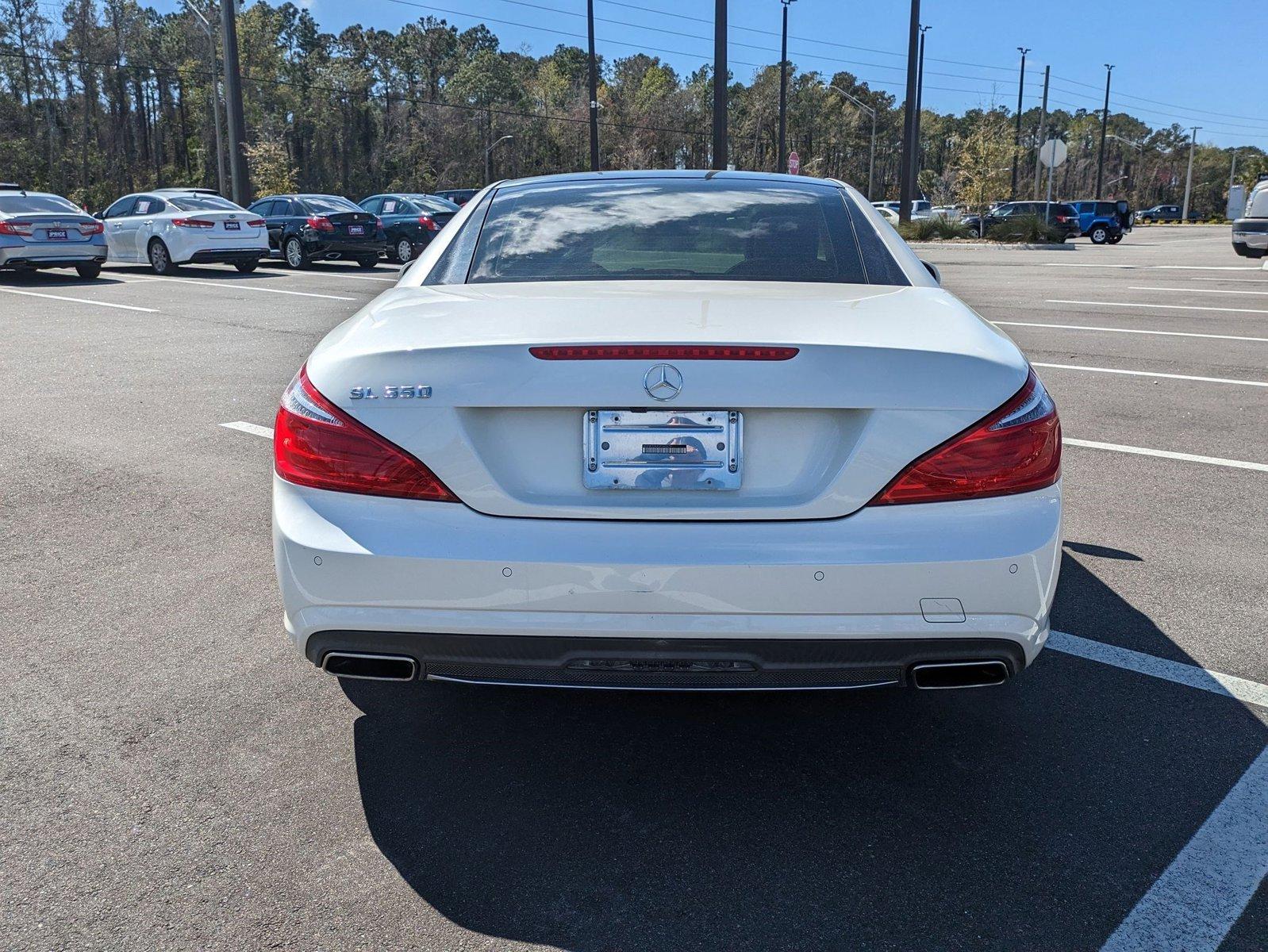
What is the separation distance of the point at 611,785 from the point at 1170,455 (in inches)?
188

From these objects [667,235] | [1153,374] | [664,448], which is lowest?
[1153,374]

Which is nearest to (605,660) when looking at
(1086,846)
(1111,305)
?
(1086,846)

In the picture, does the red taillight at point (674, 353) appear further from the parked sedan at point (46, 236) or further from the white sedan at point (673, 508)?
the parked sedan at point (46, 236)

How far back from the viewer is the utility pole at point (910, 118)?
36594 millimetres

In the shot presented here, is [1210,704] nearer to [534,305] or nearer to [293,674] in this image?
[534,305]

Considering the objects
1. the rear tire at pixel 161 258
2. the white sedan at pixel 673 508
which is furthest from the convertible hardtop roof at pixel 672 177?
the rear tire at pixel 161 258

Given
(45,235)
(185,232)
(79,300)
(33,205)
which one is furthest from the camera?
(185,232)

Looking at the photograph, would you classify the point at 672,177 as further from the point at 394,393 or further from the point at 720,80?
the point at 720,80

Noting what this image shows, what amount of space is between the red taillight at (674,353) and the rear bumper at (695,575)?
36 cm

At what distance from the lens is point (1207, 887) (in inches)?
96.0

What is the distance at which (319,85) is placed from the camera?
9750 cm

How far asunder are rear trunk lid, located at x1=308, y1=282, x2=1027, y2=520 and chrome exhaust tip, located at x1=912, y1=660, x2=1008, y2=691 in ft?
1.41

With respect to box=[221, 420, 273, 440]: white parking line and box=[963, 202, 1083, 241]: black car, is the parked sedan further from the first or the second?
box=[963, 202, 1083, 241]: black car

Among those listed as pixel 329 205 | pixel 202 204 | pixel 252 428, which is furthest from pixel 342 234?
pixel 252 428
